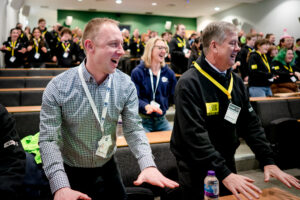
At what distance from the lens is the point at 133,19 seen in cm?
1453

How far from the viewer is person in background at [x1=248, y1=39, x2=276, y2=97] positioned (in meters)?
4.35

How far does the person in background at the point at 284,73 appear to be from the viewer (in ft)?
15.1

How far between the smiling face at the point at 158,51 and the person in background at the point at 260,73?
2390 millimetres

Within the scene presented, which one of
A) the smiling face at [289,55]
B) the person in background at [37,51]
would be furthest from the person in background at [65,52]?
the smiling face at [289,55]

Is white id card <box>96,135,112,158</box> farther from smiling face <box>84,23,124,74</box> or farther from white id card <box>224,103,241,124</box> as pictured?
white id card <box>224,103,241,124</box>

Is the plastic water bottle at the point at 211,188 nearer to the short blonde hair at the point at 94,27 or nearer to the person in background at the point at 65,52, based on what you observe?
the short blonde hair at the point at 94,27

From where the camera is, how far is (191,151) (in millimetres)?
1295

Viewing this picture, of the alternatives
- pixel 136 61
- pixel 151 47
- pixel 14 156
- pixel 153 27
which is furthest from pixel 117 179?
pixel 153 27

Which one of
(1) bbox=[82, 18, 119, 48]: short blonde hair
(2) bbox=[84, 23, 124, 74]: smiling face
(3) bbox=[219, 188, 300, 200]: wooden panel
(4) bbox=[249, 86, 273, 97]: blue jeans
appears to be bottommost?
(3) bbox=[219, 188, 300, 200]: wooden panel

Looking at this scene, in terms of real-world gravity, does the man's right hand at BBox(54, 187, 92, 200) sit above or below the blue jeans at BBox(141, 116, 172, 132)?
above

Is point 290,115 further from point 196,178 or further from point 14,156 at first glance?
point 14,156

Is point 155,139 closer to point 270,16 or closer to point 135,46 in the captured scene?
point 135,46

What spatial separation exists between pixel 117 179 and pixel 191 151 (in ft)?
1.54

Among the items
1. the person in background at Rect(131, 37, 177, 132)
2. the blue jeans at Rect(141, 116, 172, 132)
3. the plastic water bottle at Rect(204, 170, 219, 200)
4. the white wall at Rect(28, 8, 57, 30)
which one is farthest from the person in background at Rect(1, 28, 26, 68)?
the plastic water bottle at Rect(204, 170, 219, 200)
